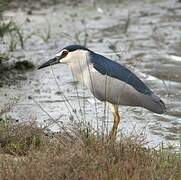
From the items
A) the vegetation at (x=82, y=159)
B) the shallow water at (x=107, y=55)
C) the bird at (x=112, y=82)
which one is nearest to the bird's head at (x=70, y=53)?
the bird at (x=112, y=82)

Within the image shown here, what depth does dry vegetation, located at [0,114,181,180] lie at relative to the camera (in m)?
5.16

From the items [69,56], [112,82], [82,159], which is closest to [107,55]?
[69,56]

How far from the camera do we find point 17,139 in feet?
21.1

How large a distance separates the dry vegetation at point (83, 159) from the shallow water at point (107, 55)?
797 millimetres

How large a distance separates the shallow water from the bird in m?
0.23

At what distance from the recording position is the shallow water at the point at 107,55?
842 cm

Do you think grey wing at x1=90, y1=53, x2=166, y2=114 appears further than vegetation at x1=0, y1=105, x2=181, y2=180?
Yes

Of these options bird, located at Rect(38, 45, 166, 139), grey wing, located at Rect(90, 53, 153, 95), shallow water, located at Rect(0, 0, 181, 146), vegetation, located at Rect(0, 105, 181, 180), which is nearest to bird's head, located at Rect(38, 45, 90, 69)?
bird, located at Rect(38, 45, 166, 139)

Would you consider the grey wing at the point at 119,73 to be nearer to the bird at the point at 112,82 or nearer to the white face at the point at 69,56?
the bird at the point at 112,82

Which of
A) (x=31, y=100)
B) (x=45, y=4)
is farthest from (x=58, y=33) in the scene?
(x=31, y=100)

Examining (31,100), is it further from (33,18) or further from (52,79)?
(33,18)

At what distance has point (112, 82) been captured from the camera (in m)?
7.57

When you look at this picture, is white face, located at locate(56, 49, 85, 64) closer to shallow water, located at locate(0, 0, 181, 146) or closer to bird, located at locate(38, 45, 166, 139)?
bird, located at locate(38, 45, 166, 139)

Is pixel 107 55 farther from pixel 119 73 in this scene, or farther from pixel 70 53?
pixel 119 73
